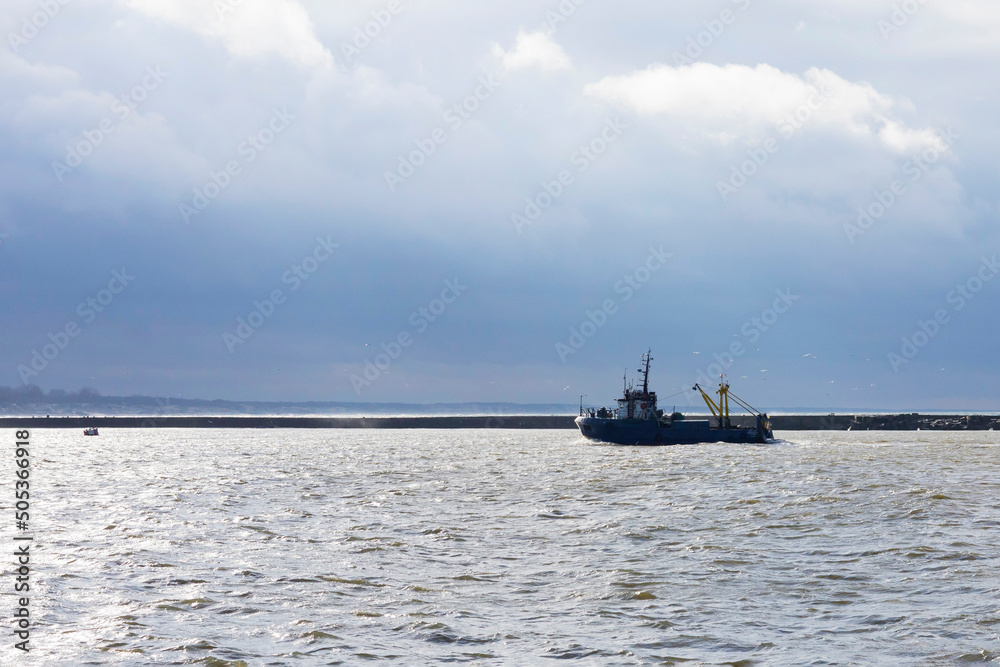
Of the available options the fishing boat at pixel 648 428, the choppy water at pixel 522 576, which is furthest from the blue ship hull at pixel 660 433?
the choppy water at pixel 522 576

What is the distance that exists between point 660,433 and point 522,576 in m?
90.2

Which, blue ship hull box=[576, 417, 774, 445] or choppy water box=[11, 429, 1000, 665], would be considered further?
blue ship hull box=[576, 417, 774, 445]

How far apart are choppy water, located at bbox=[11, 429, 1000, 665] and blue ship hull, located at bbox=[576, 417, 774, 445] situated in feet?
215

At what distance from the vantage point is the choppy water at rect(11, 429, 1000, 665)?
14477 mm

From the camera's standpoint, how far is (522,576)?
20.8 metres

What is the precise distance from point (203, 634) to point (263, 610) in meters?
2.06

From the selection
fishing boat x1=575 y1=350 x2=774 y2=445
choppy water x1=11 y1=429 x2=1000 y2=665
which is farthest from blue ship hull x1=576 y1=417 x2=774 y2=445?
choppy water x1=11 y1=429 x2=1000 y2=665

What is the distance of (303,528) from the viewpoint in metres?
29.0

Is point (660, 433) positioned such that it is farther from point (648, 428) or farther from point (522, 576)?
point (522, 576)

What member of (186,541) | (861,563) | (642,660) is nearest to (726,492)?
(861,563)

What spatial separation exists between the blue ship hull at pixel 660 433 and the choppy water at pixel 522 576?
65494mm

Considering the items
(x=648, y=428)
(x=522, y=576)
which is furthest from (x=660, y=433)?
(x=522, y=576)

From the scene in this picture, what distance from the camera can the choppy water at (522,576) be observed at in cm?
1448

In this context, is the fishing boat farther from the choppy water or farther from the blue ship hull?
the choppy water
